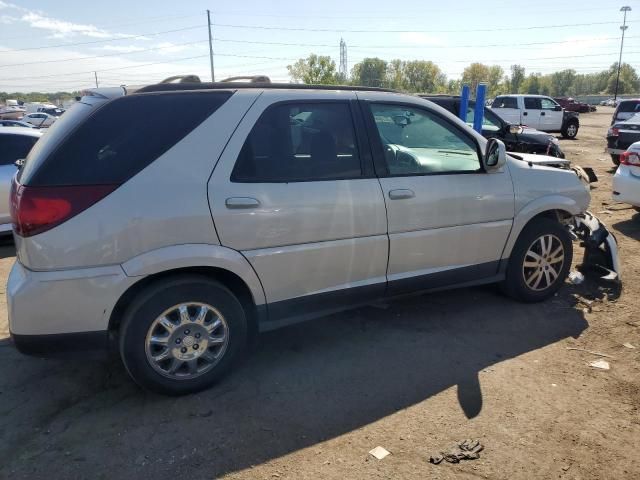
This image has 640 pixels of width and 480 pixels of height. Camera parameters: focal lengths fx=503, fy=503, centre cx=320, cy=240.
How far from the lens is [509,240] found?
4238mm

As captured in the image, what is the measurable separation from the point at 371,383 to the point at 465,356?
0.80m

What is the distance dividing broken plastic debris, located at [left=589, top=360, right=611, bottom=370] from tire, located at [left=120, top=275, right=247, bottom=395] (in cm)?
245

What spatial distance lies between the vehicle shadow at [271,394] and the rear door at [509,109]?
767 inches

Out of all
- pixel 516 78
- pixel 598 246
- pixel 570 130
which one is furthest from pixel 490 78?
pixel 598 246

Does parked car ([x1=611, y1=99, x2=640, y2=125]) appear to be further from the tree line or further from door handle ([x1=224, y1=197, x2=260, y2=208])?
the tree line

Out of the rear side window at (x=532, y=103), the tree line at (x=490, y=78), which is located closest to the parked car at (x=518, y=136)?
the rear side window at (x=532, y=103)

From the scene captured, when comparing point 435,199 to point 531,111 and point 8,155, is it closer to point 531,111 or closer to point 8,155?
point 8,155

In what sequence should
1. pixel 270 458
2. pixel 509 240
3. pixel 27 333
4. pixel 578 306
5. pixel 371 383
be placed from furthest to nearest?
pixel 578 306, pixel 509 240, pixel 371 383, pixel 27 333, pixel 270 458

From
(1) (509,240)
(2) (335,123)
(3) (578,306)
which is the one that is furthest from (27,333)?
(3) (578,306)

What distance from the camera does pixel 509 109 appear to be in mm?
22094

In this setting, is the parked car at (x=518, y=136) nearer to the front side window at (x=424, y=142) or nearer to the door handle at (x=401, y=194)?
the front side window at (x=424, y=142)

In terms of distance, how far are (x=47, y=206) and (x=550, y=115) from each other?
23528 mm

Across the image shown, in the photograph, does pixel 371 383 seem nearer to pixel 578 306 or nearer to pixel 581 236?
pixel 578 306

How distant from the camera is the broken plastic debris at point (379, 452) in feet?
8.71
